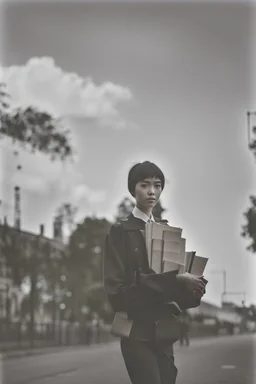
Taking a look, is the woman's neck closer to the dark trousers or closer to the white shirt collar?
the white shirt collar

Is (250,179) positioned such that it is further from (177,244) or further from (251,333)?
(177,244)

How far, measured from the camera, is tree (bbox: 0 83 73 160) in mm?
9117

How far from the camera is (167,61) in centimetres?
632

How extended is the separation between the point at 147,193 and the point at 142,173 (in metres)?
0.08

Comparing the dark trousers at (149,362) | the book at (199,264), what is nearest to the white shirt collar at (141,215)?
the book at (199,264)

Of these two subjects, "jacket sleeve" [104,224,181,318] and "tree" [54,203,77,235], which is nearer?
"jacket sleeve" [104,224,181,318]

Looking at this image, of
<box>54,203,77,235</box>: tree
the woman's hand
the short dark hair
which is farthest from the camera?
<box>54,203,77,235</box>: tree

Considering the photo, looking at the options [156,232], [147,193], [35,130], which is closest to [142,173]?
[147,193]

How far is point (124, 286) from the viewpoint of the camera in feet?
10.7

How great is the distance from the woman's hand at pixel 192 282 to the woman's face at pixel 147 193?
1.22 feet

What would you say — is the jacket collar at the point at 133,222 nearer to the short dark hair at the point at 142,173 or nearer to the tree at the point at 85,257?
the short dark hair at the point at 142,173

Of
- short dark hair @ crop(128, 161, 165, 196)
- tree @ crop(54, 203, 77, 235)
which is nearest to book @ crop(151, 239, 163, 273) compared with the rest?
short dark hair @ crop(128, 161, 165, 196)

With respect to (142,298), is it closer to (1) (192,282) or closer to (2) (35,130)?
(1) (192,282)

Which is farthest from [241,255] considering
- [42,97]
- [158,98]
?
[42,97]
